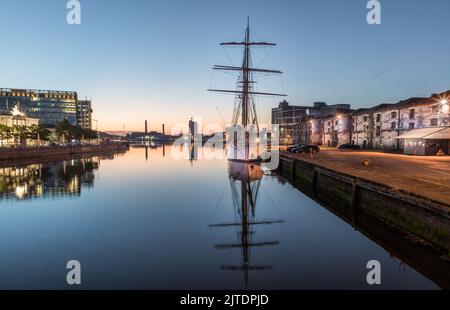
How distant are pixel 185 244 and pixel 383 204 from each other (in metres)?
12.0

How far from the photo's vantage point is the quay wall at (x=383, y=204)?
1344cm

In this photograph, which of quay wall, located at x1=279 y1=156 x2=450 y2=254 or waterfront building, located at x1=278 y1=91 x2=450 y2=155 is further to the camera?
Answer: waterfront building, located at x1=278 y1=91 x2=450 y2=155

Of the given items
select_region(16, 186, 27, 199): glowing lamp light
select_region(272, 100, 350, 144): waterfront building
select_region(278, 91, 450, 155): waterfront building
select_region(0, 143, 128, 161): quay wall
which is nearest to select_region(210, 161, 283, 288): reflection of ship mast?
select_region(16, 186, 27, 199): glowing lamp light

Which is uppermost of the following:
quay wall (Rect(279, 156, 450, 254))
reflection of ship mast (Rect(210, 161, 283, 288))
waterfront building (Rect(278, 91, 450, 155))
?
waterfront building (Rect(278, 91, 450, 155))

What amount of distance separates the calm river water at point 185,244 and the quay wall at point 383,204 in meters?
1.82

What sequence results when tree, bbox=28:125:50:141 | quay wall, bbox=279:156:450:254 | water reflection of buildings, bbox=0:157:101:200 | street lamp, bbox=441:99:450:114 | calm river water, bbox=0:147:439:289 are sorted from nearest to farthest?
calm river water, bbox=0:147:439:289
quay wall, bbox=279:156:450:254
water reflection of buildings, bbox=0:157:101:200
street lamp, bbox=441:99:450:114
tree, bbox=28:125:50:141

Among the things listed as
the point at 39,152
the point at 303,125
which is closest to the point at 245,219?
Result: the point at 39,152

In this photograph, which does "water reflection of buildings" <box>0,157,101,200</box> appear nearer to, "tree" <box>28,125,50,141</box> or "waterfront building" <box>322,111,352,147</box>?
"tree" <box>28,125,50,141</box>

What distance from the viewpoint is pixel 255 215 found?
2375cm

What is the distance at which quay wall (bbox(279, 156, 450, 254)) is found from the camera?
13.4 m

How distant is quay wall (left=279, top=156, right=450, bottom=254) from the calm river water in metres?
1.82

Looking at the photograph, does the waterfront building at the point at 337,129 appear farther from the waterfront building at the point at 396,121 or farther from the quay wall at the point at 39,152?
the quay wall at the point at 39,152
